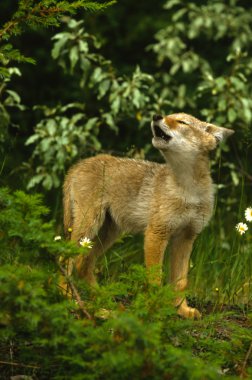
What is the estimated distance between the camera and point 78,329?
3604mm

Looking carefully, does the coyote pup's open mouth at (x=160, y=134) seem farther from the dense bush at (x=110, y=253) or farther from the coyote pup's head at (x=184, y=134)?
the dense bush at (x=110, y=253)

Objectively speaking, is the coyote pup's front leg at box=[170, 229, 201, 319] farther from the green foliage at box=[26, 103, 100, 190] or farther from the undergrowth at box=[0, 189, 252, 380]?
the green foliage at box=[26, 103, 100, 190]

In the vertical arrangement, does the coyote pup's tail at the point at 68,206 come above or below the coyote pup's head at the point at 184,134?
below

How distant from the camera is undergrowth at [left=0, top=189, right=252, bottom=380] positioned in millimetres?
3477

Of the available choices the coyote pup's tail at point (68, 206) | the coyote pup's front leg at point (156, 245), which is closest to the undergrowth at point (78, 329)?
the coyote pup's front leg at point (156, 245)

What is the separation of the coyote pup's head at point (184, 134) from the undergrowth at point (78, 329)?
1962mm

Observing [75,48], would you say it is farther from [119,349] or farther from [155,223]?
[119,349]

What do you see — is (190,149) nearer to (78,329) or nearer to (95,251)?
(95,251)

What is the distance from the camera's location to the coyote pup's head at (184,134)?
612cm

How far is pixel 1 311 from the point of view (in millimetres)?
3730

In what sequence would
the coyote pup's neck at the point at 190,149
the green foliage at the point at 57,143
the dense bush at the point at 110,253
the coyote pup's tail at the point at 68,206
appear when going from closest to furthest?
the dense bush at the point at 110,253
the coyote pup's neck at the point at 190,149
the coyote pup's tail at the point at 68,206
the green foliage at the point at 57,143

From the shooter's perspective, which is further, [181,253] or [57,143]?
[57,143]

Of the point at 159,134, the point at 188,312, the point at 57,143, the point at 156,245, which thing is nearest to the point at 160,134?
the point at 159,134

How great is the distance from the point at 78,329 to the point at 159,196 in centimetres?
298
